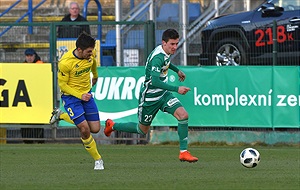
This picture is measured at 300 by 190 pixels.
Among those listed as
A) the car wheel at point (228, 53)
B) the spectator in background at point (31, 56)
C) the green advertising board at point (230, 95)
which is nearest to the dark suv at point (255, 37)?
the car wheel at point (228, 53)

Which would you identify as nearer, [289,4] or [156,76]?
[156,76]

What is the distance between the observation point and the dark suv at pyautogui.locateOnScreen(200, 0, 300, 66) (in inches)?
771

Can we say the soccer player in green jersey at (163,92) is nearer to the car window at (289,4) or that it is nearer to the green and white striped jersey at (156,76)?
the green and white striped jersey at (156,76)

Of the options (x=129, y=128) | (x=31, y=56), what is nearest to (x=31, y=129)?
(x=31, y=56)

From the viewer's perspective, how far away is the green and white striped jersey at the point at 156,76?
46.6ft

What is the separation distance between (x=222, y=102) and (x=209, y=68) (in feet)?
2.50

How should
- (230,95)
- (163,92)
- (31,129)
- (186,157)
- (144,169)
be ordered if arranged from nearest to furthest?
(144,169)
(186,157)
(163,92)
(230,95)
(31,129)

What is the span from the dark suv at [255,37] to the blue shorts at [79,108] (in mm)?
6587

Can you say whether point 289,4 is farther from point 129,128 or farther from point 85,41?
point 85,41

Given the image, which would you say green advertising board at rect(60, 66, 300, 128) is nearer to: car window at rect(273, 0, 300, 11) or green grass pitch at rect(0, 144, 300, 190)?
green grass pitch at rect(0, 144, 300, 190)

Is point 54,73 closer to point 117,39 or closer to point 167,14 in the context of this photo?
point 117,39

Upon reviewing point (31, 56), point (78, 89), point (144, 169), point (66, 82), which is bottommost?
point (144, 169)

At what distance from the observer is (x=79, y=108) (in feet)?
45.2

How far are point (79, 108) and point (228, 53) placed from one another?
7170 millimetres
